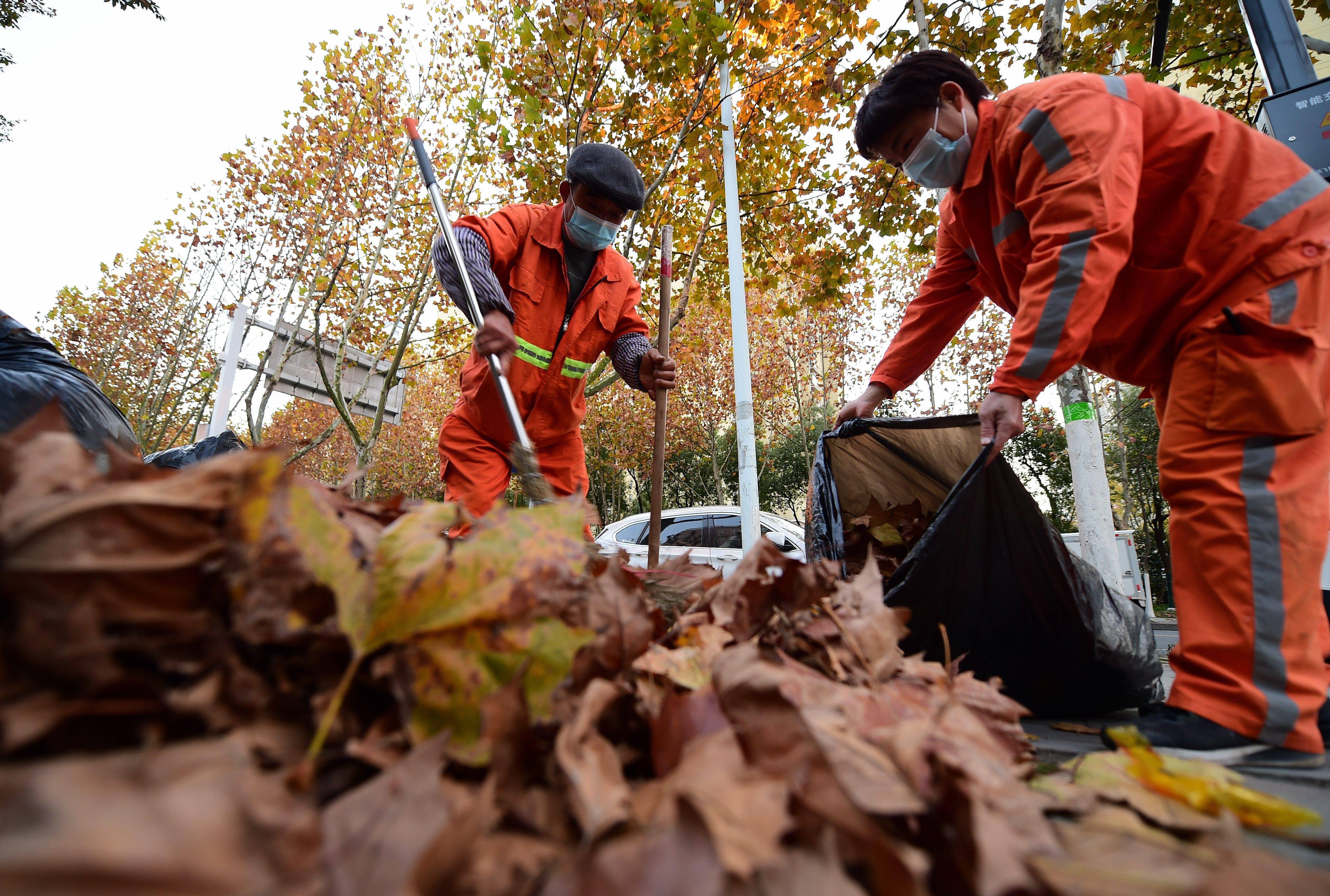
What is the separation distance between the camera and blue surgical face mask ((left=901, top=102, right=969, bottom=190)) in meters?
2.06

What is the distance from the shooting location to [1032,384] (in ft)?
5.43

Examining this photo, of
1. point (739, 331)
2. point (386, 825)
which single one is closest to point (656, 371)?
point (386, 825)

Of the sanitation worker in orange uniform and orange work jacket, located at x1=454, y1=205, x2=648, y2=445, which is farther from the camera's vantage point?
orange work jacket, located at x1=454, y1=205, x2=648, y2=445

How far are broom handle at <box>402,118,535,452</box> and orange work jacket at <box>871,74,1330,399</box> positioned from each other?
1450 millimetres

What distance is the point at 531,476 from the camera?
2.00 m

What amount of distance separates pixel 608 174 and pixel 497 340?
103 cm

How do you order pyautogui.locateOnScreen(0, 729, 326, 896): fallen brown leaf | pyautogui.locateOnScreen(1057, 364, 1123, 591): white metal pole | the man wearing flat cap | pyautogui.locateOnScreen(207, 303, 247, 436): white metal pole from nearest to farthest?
pyautogui.locateOnScreen(0, 729, 326, 896): fallen brown leaf, the man wearing flat cap, pyautogui.locateOnScreen(1057, 364, 1123, 591): white metal pole, pyautogui.locateOnScreen(207, 303, 247, 436): white metal pole

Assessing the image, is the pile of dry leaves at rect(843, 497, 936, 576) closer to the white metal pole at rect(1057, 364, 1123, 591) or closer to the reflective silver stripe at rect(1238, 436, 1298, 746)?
the reflective silver stripe at rect(1238, 436, 1298, 746)

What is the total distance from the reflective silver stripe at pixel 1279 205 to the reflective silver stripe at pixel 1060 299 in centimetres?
39

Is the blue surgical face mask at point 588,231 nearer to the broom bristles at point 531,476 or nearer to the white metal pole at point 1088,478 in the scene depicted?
the broom bristles at point 531,476

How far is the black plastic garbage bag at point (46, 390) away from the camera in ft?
8.01

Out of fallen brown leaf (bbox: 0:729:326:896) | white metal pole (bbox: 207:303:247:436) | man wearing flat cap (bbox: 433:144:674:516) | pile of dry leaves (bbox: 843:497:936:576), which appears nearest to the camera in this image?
fallen brown leaf (bbox: 0:729:326:896)

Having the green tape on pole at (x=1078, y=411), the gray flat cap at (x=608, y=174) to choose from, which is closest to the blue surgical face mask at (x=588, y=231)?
the gray flat cap at (x=608, y=174)

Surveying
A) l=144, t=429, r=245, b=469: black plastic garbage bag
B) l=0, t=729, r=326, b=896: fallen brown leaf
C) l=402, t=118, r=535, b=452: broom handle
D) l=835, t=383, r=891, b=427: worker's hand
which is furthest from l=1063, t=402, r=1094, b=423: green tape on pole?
l=0, t=729, r=326, b=896: fallen brown leaf
